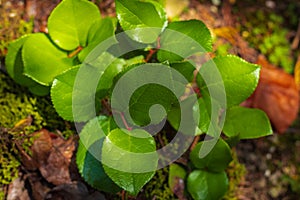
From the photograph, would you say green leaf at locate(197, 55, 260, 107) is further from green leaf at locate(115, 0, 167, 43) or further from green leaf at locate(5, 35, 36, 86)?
green leaf at locate(5, 35, 36, 86)

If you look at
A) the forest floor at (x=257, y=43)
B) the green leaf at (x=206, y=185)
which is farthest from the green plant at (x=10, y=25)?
the green leaf at (x=206, y=185)

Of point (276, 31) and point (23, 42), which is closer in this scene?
point (23, 42)

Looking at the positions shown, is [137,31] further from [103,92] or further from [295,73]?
[295,73]

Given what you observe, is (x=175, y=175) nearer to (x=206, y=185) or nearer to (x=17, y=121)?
(x=206, y=185)

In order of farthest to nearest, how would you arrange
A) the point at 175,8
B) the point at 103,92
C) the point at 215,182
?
the point at 175,8 → the point at 215,182 → the point at 103,92

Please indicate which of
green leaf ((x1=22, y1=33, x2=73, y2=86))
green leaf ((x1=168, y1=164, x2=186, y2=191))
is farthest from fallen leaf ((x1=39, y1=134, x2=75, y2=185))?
green leaf ((x1=168, y1=164, x2=186, y2=191))

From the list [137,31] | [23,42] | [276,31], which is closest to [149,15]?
[137,31]
